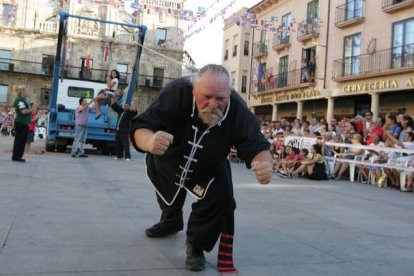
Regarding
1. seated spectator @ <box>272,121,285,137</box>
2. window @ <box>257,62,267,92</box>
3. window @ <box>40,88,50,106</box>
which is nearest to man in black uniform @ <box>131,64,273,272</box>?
seated spectator @ <box>272,121,285,137</box>

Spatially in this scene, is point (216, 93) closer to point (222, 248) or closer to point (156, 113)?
point (156, 113)

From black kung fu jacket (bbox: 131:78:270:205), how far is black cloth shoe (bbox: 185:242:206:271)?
38cm

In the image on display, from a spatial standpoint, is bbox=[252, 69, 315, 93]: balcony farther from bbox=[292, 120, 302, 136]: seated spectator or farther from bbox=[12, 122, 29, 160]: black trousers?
bbox=[12, 122, 29, 160]: black trousers

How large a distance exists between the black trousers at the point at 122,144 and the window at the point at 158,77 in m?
37.3

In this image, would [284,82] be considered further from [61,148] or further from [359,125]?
[61,148]

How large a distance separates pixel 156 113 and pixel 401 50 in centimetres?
2144

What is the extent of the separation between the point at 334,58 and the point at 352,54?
1522 mm

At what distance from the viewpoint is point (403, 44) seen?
22.3 meters

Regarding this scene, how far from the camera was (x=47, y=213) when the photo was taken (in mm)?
5168

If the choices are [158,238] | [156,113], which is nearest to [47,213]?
[158,238]

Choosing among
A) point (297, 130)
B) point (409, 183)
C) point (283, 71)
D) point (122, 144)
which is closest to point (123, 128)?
point (122, 144)

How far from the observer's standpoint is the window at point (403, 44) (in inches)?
858

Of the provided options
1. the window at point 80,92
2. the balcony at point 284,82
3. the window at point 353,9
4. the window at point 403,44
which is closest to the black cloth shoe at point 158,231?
the window at point 80,92

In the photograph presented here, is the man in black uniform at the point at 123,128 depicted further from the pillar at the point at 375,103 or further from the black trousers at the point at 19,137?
the pillar at the point at 375,103
